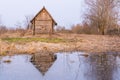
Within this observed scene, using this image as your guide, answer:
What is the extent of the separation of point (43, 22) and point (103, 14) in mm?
13018

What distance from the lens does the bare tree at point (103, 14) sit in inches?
2360

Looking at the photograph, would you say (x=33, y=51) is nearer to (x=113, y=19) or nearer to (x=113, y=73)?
(x=113, y=73)

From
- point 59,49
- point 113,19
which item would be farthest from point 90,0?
point 59,49

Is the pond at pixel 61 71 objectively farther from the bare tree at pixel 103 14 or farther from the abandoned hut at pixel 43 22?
the bare tree at pixel 103 14

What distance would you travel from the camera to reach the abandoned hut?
51881 mm

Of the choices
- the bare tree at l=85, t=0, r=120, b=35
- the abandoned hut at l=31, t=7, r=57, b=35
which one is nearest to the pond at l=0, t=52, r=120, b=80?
the abandoned hut at l=31, t=7, r=57, b=35

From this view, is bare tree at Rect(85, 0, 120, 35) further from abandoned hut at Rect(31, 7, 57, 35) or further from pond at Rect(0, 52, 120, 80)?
pond at Rect(0, 52, 120, 80)

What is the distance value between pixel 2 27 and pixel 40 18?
467 inches

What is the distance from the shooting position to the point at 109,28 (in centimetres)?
6144

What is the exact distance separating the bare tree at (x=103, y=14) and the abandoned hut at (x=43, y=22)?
10.9 meters

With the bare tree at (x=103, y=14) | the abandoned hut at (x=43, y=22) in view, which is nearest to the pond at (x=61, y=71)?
the abandoned hut at (x=43, y=22)

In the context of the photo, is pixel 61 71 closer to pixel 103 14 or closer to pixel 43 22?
pixel 43 22

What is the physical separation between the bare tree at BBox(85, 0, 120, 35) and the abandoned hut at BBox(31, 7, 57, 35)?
1086cm

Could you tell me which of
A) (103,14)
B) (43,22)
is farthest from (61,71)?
(103,14)
